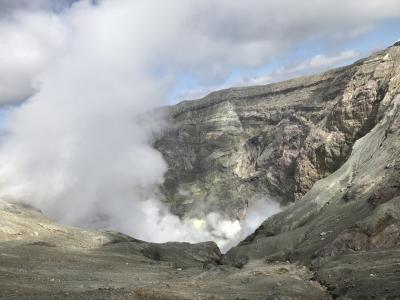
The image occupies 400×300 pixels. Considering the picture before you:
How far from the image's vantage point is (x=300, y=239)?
3716 inches

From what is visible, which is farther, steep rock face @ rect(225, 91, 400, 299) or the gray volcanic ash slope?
steep rock face @ rect(225, 91, 400, 299)

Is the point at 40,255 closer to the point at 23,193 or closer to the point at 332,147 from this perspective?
the point at 332,147

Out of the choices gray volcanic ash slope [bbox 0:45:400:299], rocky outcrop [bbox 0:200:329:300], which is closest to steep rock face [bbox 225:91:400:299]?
gray volcanic ash slope [bbox 0:45:400:299]

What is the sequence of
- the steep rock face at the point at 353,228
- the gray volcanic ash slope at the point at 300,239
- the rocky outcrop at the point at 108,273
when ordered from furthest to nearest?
the steep rock face at the point at 353,228
the gray volcanic ash slope at the point at 300,239
the rocky outcrop at the point at 108,273

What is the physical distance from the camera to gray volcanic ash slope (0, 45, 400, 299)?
159ft

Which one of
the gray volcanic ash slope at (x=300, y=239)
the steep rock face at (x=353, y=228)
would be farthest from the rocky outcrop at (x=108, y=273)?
the steep rock face at (x=353, y=228)

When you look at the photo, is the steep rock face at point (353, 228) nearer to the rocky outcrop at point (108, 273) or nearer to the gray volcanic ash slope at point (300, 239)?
the gray volcanic ash slope at point (300, 239)

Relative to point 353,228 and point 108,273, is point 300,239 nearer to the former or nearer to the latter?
point 353,228

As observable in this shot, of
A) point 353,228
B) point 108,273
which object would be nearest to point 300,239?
point 353,228

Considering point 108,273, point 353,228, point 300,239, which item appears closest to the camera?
point 108,273

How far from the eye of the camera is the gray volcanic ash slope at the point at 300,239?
159 feet

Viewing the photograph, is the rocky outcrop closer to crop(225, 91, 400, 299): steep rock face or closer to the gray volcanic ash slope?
the gray volcanic ash slope

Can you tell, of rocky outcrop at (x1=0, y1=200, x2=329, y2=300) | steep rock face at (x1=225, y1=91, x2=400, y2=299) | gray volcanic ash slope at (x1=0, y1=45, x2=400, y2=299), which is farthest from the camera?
steep rock face at (x1=225, y1=91, x2=400, y2=299)

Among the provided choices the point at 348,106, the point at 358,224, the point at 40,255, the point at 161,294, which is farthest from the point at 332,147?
the point at 161,294
